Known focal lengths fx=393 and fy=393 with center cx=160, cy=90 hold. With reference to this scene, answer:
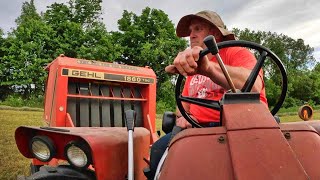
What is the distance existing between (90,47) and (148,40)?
6.60 m

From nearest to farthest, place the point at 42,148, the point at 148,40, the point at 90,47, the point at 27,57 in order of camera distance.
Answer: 1. the point at 42,148
2. the point at 27,57
3. the point at 90,47
4. the point at 148,40

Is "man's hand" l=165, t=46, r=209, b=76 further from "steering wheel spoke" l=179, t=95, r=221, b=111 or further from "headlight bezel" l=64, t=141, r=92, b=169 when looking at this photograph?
"headlight bezel" l=64, t=141, r=92, b=169

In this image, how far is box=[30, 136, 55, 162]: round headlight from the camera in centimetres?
265

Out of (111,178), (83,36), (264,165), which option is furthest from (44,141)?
(83,36)

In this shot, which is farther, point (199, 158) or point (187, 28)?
point (187, 28)

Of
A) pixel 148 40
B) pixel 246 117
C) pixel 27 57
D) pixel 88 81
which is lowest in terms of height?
pixel 246 117

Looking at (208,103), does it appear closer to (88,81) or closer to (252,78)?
(252,78)

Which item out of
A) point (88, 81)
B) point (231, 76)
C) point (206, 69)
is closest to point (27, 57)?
point (88, 81)

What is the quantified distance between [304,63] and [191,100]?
58011 millimetres

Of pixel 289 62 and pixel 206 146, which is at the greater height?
pixel 289 62

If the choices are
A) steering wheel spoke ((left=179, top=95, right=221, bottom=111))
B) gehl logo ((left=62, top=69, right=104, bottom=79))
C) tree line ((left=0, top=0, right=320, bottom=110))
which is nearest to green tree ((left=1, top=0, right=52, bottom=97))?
tree line ((left=0, top=0, right=320, bottom=110))

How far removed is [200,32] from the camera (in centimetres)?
320

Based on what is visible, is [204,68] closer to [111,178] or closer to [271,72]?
[111,178]

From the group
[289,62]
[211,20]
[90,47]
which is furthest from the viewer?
[289,62]
